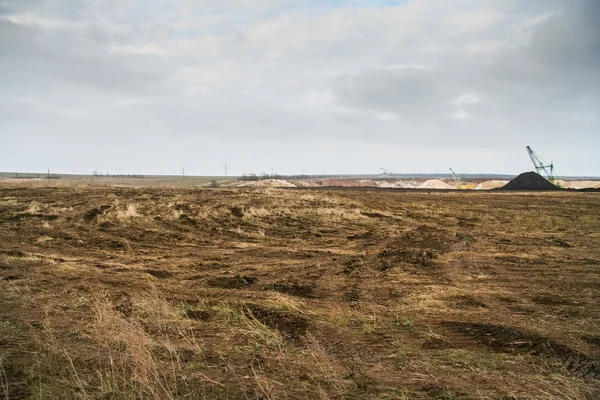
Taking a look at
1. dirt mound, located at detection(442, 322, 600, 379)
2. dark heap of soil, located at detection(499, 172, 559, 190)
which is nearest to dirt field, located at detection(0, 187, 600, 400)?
dirt mound, located at detection(442, 322, 600, 379)

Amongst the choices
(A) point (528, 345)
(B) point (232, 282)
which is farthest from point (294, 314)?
(A) point (528, 345)

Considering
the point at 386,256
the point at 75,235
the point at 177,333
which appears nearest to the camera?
the point at 177,333

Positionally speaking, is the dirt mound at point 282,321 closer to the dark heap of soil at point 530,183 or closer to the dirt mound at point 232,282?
the dirt mound at point 232,282

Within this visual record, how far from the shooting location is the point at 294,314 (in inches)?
306

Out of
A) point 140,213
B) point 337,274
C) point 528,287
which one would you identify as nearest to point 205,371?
point 337,274

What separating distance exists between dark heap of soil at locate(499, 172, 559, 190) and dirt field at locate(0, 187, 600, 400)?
52562 mm

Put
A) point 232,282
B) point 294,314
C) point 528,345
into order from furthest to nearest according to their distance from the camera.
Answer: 1. point 232,282
2. point 294,314
3. point 528,345

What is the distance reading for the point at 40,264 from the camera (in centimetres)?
1170

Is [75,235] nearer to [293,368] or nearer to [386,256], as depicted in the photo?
[386,256]

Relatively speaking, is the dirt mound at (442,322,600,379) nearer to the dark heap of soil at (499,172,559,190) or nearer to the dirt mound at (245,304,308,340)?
the dirt mound at (245,304,308,340)

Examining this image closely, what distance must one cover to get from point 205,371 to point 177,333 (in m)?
1.55

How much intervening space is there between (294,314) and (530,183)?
231 ft

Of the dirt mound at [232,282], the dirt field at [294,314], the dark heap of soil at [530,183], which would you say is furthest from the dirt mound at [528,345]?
the dark heap of soil at [530,183]

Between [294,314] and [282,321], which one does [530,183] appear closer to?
[294,314]
